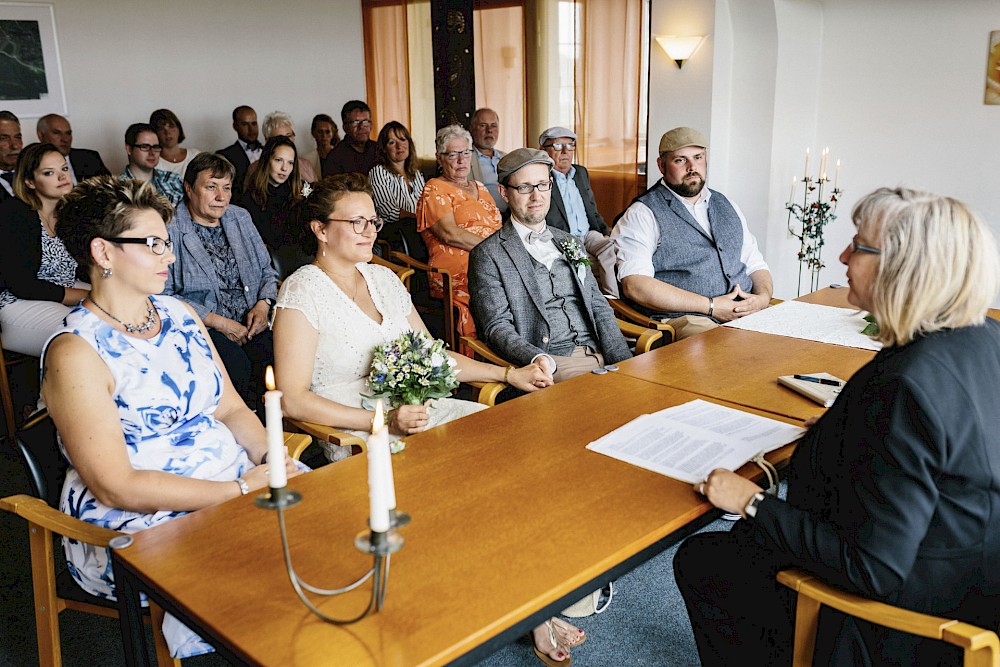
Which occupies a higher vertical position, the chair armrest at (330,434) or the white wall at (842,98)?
the white wall at (842,98)

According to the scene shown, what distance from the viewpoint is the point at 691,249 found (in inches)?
166

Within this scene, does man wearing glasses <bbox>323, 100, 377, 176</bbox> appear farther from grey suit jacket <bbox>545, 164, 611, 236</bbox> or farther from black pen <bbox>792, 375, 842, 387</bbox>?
black pen <bbox>792, 375, 842, 387</bbox>

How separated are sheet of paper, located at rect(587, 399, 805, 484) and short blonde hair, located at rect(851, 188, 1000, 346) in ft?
1.81

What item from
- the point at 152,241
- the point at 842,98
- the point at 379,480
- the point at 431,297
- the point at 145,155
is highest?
the point at 842,98

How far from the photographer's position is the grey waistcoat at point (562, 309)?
11.7 feet

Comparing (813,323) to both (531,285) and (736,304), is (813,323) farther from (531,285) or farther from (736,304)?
(531,285)

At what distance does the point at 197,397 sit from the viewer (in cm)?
241

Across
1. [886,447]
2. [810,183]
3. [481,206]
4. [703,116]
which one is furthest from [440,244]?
[886,447]

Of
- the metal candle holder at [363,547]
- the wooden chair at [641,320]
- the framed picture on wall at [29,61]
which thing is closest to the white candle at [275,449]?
the metal candle holder at [363,547]

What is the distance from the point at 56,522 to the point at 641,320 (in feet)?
9.04

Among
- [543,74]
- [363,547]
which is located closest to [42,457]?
[363,547]

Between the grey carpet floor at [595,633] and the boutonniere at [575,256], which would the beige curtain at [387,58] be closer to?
the boutonniere at [575,256]

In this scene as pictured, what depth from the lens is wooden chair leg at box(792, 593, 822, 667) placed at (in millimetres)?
1743

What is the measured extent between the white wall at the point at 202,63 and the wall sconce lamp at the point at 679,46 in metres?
3.73
